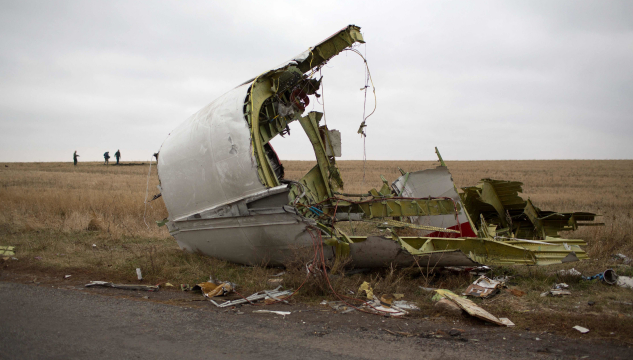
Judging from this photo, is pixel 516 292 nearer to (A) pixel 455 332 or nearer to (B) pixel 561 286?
(B) pixel 561 286

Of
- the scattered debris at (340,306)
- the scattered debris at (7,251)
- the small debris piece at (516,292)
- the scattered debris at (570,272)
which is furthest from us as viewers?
the scattered debris at (7,251)

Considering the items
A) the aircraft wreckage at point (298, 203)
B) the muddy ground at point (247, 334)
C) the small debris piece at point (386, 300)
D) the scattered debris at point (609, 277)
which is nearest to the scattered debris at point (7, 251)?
the muddy ground at point (247, 334)

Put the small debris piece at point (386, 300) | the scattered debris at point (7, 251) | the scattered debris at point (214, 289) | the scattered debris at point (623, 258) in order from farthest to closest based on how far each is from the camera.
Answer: the scattered debris at point (7, 251) < the scattered debris at point (623, 258) < the scattered debris at point (214, 289) < the small debris piece at point (386, 300)

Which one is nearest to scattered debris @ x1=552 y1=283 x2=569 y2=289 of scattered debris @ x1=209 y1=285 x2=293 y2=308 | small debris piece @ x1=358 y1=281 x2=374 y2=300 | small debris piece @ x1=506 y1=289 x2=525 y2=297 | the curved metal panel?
small debris piece @ x1=506 y1=289 x2=525 y2=297

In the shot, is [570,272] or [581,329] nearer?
[581,329]

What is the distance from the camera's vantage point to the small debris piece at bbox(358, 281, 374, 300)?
5.50 meters

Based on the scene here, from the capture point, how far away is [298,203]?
22.8ft

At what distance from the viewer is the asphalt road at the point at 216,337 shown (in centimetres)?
371

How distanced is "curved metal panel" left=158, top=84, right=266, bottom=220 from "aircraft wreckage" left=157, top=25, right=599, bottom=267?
2 centimetres

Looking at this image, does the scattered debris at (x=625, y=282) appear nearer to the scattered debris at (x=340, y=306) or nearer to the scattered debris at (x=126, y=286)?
the scattered debris at (x=340, y=306)

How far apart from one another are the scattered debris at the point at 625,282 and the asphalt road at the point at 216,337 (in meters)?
2.37

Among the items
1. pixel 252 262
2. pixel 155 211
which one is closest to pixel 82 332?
pixel 252 262

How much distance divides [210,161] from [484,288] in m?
4.47

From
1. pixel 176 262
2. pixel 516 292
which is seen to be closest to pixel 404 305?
pixel 516 292
